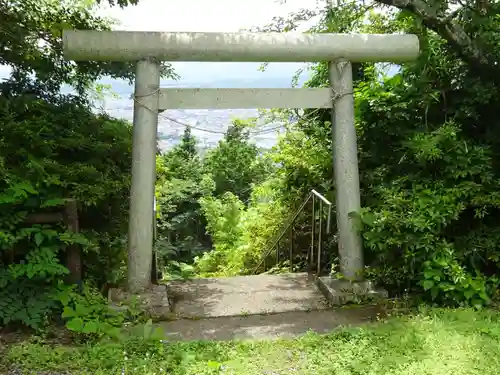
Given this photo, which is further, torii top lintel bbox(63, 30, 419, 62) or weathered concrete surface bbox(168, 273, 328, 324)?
weathered concrete surface bbox(168, 273, 328, 324)

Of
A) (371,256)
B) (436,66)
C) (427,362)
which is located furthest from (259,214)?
(427,362)

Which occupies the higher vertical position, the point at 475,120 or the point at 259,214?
the point at 475,120

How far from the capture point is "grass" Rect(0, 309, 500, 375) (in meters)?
3.57

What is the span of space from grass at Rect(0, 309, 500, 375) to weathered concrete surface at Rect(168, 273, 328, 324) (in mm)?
1094

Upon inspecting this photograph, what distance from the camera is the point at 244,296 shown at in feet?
18.9

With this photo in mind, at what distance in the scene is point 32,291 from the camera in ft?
14.8

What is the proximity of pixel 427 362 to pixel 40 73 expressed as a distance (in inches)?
208

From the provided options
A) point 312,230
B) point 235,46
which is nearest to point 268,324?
point 312,230

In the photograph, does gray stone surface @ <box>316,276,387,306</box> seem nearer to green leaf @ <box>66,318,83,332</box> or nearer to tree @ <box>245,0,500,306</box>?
tree @ <box>245,0,500,306</box>

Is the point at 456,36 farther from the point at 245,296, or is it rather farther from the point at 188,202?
the point at 188,202

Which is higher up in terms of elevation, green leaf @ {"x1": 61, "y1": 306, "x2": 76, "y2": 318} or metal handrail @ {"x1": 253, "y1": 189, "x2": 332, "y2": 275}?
metal handrail @ {"x1": 253, "y1": 189, "x2": 332, "y2": 275}

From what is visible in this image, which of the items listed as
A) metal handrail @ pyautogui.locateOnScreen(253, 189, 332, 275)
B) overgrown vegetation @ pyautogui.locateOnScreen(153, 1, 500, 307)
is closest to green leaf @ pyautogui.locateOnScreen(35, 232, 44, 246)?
overgrown vegetation @ pyautogui.locateOnScreen(153, 1, 500, 307)

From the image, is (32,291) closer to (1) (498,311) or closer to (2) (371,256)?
(2) (371,256)

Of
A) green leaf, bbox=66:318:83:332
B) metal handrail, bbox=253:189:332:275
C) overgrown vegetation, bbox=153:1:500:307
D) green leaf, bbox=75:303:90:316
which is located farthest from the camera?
metal handrail, bbox=253:189:332:275
